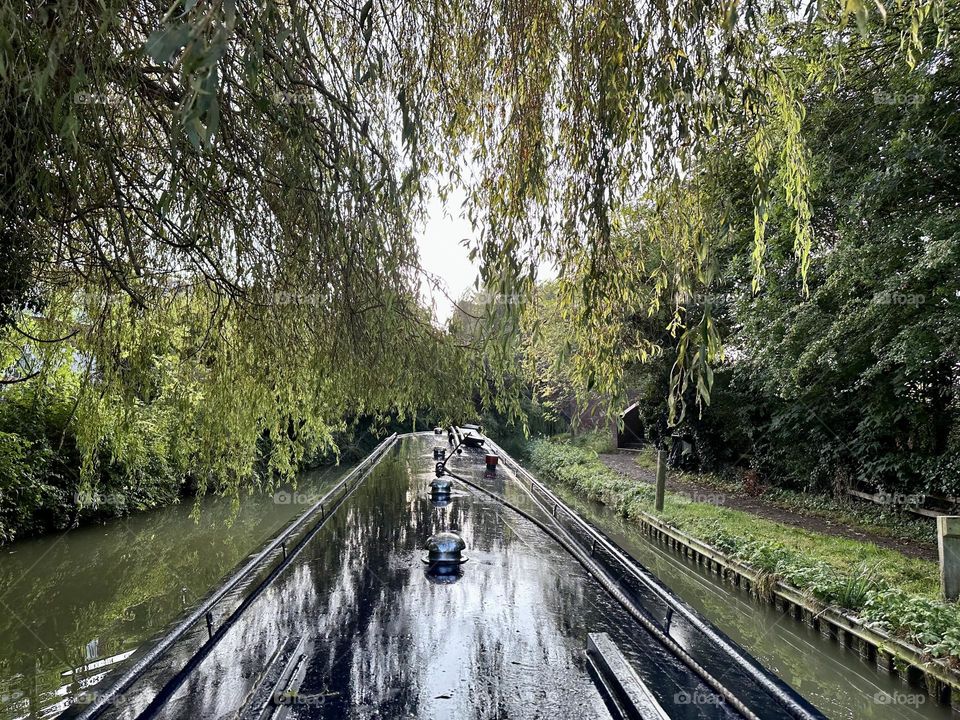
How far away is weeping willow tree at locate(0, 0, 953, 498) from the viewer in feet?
7.17

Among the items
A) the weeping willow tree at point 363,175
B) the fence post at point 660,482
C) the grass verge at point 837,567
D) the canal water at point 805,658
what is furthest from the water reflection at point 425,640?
the fence post at point 660,482

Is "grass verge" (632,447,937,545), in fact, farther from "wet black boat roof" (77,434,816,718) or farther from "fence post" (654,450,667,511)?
"wet black boat roof" (77,434,816,718)

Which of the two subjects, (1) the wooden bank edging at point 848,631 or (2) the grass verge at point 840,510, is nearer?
(1) the wooden bank edging at point 848,631

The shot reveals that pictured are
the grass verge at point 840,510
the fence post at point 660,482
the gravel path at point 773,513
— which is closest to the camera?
the gravel path at point 773,513

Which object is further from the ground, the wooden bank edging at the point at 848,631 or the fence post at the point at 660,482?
the fence post at the point at 660,482

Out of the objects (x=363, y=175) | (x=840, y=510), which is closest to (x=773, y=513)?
(x=840, y=510)

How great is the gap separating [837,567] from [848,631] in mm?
1506

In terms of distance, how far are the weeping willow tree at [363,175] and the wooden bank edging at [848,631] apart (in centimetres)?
338

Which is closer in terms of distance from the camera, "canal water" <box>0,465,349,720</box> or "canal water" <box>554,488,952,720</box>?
"canal water" <box>554,488,952,720</box>

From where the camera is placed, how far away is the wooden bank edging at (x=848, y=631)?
423cm

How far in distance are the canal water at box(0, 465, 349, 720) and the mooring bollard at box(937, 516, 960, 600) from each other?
17.5 ft

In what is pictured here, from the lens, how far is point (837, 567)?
21.9 feet

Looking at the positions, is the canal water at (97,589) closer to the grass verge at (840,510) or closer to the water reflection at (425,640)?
the water reflection at (425,640)

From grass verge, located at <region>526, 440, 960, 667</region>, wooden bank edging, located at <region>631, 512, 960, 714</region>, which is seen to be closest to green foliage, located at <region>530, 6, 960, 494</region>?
grass verge, located at <region>526, 440, 960, 667</region>
